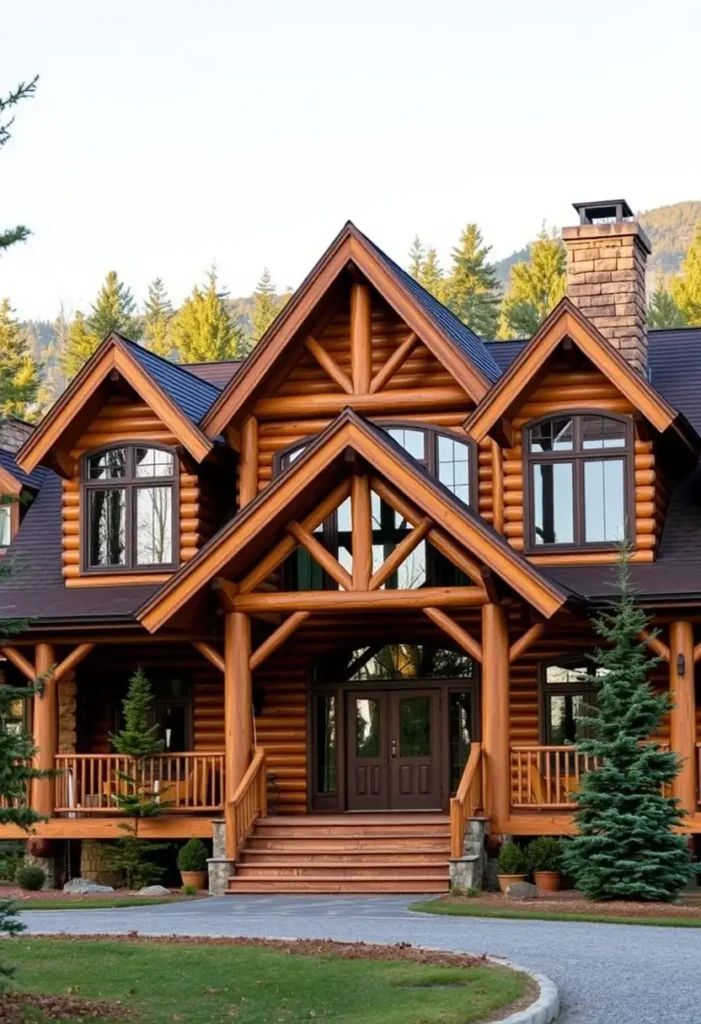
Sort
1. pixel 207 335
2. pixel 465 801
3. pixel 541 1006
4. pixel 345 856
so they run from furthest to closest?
pixel 207 335, pixel 345 856, pixel 465 801, pixel 541 1006

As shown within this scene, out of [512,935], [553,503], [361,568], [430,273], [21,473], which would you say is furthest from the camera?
[430,273]

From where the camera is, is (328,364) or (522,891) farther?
(328,364)

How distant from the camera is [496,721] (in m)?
26.2

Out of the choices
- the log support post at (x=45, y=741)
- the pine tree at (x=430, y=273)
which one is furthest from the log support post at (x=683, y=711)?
the pine tree at (x=430, y=273)

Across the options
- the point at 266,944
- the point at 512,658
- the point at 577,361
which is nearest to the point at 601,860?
the point at 512,658

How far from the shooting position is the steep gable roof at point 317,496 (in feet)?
83.5

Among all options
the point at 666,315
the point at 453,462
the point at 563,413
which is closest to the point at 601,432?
the point at 563,413

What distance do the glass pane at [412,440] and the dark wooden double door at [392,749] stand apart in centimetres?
393

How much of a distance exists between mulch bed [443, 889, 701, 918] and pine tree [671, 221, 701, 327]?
175 feet

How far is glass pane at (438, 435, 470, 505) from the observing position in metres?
29.2

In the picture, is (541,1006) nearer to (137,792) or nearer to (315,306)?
(137,792)

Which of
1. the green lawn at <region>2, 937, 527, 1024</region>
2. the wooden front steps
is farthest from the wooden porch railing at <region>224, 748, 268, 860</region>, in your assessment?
the green lawn at <region>2, 937, 527, 1024</region>

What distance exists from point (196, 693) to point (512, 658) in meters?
6.58

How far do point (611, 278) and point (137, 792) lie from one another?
11.6m
